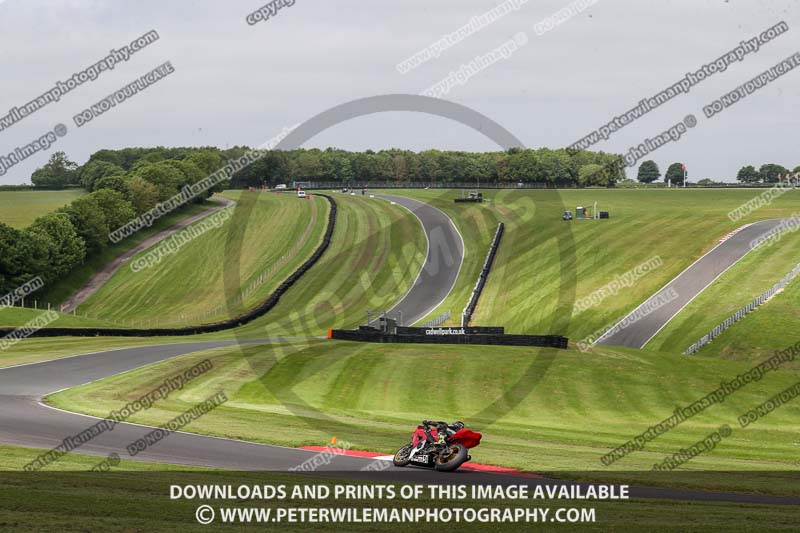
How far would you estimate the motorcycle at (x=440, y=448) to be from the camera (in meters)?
23.3

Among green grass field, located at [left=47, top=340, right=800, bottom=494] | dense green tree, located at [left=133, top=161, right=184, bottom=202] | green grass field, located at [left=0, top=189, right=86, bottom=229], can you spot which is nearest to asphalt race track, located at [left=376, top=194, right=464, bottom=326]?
green grass field, located at [left=47, top=340, right=800, bottom=494]

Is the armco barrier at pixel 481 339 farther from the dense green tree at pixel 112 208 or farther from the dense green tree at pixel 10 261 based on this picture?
the dense green tree at pixel 112 208

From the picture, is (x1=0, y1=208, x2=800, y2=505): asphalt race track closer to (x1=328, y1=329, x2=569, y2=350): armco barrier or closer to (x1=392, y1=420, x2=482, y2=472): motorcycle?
(x1=392, y1=420, x2=482, y2=472): motorcycle

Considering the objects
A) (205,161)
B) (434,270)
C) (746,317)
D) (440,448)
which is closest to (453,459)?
(440,448)

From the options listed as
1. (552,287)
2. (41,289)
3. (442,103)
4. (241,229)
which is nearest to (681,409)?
(442,103)

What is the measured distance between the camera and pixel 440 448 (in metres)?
23.7

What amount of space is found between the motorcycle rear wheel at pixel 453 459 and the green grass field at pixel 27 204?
126168mm

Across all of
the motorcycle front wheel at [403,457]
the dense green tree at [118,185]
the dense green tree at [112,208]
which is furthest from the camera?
the dense green tree at [118,185]

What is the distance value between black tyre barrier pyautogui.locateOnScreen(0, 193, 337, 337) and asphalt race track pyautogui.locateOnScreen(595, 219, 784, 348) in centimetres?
3209

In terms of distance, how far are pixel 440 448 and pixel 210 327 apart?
54.0 metres

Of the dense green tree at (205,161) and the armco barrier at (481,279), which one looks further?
the dense green tree at (205,161)

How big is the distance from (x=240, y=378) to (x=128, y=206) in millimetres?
93278

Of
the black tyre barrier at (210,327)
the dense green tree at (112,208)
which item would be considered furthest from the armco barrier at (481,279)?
the dense green tree at (112,208)

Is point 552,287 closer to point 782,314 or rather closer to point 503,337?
point 782,314
